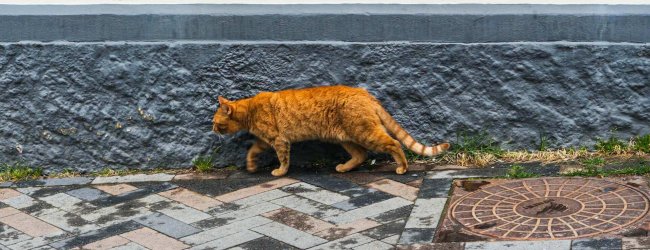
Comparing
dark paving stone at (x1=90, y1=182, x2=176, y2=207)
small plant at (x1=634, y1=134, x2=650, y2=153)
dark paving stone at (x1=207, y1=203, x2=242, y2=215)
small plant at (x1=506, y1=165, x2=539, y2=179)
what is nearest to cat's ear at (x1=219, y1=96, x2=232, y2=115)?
dark paving stone at (x1=90, y1=182, x2=176, y2=207)

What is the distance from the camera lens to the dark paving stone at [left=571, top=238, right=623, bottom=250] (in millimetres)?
5492

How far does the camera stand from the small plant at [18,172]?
7.85m

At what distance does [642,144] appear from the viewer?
738cm

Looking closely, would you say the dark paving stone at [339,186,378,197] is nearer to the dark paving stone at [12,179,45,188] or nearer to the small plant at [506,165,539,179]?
the small plant at [506,165,539,179]

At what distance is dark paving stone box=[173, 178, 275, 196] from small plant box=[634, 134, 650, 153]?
256 cm

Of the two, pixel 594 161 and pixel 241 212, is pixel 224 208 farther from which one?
pixel 594 161

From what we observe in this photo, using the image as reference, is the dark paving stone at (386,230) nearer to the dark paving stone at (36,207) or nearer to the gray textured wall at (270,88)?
the gray textured wall at (270,88)

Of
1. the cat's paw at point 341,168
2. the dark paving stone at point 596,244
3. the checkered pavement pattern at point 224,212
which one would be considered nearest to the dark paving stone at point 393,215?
the checkered pavement pattern at point 224,212

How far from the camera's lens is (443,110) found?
298 inches

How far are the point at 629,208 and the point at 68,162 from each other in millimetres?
4082

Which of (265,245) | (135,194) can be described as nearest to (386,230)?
(265,245)

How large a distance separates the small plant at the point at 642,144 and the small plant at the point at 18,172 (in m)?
4.32

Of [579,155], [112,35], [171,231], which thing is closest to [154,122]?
[112,35]

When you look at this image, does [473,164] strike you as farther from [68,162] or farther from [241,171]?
[68,162]
